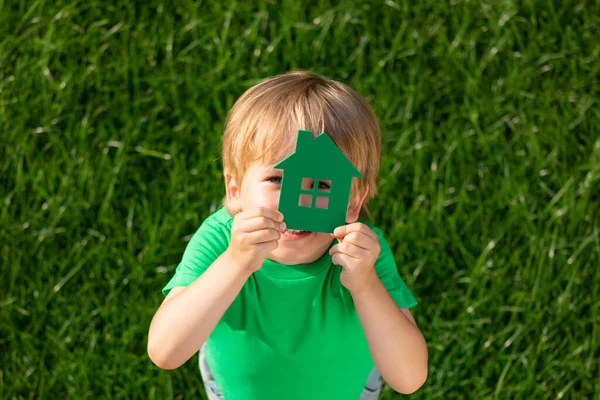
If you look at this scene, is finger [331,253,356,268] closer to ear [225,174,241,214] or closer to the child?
the child

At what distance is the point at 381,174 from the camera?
283 centimetres

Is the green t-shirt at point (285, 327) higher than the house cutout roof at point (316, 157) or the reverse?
the reverse

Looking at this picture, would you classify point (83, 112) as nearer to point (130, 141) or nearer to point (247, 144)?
point (130, 141)

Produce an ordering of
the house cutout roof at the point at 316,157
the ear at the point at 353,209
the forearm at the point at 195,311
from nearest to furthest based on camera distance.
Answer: the house cutout roof at the point at 316,157 → the forearm at the point at 195,311 → the ear at the point at 353,209

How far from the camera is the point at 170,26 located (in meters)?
2.96

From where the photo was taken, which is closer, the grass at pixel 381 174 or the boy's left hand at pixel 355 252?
the boy's left hand at pixel 355 252

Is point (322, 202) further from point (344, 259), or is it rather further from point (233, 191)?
point (233, 191)

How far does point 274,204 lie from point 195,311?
0.83ft

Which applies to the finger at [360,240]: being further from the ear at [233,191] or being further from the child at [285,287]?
the ear at [233,191]

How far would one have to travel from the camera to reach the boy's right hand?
161cm

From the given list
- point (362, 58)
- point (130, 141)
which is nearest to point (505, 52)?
point (362, 58)

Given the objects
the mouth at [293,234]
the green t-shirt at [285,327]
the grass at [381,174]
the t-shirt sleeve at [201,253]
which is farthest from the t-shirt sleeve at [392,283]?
the grass at [381,174]

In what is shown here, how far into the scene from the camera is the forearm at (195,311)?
172 cm

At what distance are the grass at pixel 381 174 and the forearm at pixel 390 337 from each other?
0.86 meters
